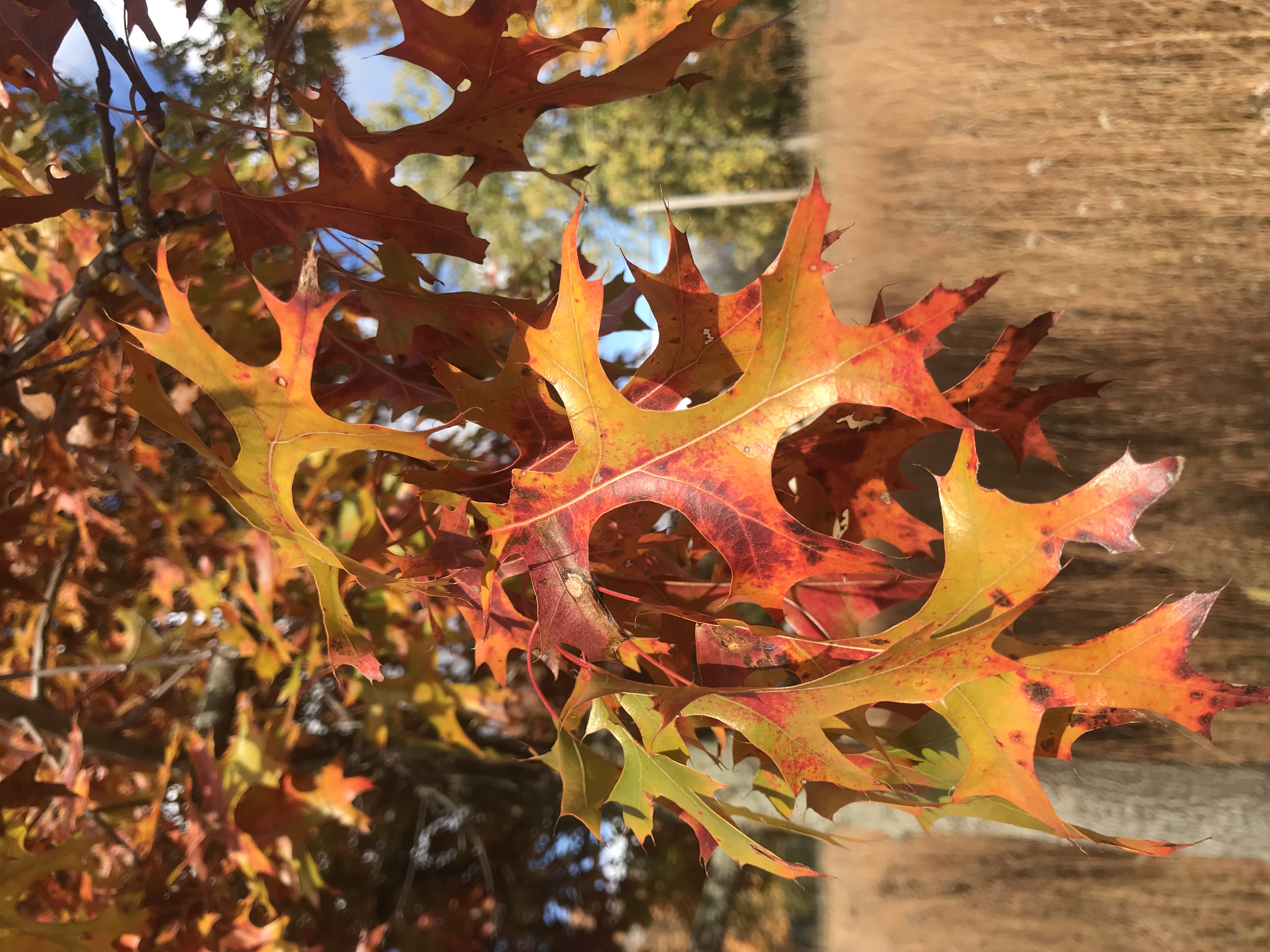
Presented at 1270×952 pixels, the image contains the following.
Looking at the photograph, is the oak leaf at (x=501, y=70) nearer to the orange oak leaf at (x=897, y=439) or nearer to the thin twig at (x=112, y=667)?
the orange oak leaf at (x=897, y=439)

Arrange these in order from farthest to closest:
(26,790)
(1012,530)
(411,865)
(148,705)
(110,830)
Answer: (411,865) < (148,705) < (110,830) < (26,790) < (1012,530)

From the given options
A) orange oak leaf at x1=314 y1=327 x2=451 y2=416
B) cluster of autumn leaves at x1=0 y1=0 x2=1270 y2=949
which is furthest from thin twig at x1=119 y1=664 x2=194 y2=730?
orange oak leaf at x1=314 y1=327 x2=451 y2=416

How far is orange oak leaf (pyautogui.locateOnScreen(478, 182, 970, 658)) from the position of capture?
1.00 feet

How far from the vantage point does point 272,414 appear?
36cm

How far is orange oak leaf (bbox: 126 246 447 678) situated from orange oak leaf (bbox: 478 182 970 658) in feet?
0.22

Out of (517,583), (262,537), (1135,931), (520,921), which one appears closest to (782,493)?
(517,583)

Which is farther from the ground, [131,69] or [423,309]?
[131,69]

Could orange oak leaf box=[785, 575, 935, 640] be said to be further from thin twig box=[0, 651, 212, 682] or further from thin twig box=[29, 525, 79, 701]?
thin twig box=[29, 525, 79, 701]

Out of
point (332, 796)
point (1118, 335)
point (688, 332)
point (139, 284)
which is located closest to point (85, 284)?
point (139, 284)

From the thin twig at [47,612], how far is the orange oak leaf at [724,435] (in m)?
0.73

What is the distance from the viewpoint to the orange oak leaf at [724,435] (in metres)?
0.30

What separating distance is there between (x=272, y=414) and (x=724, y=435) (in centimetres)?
23

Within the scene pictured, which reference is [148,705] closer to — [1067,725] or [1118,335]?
[1067,725]

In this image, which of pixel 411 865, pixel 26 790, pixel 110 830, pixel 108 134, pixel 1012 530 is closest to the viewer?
pixel 1012 530
